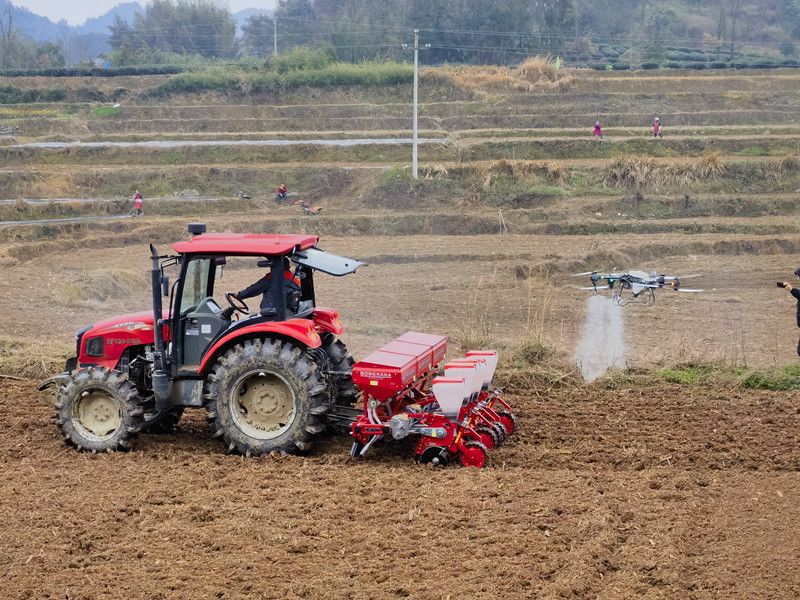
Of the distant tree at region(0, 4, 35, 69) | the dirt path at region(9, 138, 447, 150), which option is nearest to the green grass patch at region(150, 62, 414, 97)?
the dirt path at region(9, 138, 447, 150)

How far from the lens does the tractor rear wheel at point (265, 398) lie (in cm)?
952

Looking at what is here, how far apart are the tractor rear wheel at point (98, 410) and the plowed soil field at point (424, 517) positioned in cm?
20

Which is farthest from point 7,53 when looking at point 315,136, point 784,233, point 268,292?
point 268,292

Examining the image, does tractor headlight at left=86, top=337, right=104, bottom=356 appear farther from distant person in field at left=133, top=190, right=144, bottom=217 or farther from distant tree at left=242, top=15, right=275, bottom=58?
distant tree at left=242, top=15, right=275, bottom=58

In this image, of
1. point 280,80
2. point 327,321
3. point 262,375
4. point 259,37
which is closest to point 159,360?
point 262,375

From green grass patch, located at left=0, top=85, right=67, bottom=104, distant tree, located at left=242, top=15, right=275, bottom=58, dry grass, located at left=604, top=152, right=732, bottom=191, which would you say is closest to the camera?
dry grass, located at left=604, top=152, right=732, bottom=191

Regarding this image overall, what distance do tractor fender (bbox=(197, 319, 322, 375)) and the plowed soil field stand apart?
103 centimetres

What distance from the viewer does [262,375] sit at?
9.75m

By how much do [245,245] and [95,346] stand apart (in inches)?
79.2

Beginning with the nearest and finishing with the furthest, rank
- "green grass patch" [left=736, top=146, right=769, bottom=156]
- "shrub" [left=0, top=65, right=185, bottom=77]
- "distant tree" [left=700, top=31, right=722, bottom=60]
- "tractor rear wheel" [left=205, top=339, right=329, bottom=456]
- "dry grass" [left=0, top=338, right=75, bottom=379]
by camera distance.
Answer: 1. "tractor rear wheel" [left=205, top=339, right=329, bottom=456]
2. "dry grass" [left=0, top=338, right=75, bottom=379]
3. "green grass patch" [left=736, top=146, right=769, bottom=156]
4. "shrub" [left=0, top=65, right=185, bottom=77]
5. "distant tree" [left=700, top=31, right=722, bottom=60]

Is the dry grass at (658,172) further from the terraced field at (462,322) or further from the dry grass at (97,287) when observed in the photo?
the dry grass at (97,287)

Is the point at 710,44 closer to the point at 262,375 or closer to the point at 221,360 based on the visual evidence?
the point at 262,375

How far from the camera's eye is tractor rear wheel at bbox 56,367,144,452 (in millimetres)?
10016

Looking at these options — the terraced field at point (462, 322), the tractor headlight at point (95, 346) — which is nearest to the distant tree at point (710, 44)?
the terraced field at point (462, 322)
